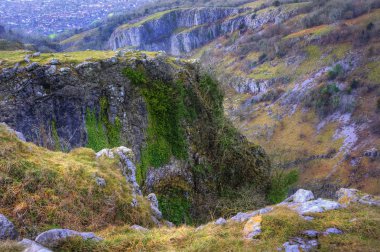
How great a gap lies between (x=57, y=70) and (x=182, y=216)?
13329 millimetres

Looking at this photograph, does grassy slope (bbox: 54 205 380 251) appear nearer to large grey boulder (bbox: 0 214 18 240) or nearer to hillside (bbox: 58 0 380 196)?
large grey boulder (bbox: 0 214 18 240)

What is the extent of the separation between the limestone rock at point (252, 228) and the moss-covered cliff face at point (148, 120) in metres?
13.8

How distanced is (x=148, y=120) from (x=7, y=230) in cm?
1642

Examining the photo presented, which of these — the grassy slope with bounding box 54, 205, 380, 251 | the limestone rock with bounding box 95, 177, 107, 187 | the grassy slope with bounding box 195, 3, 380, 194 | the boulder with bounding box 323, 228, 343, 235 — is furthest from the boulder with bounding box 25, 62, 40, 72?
the grassy slope with bounding box 195, 3, 380, 194

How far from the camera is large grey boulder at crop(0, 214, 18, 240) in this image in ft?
30.8

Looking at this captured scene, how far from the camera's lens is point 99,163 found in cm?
1551

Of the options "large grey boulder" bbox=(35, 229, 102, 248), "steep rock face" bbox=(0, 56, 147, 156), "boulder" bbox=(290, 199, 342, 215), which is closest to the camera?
"large grey boulder" bbox=(35, 229, 102, 248)

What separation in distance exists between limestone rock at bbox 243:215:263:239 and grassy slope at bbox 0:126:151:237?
16.3 feet

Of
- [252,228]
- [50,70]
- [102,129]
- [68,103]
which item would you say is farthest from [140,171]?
[252,228]

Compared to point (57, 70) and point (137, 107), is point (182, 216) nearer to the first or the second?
point (137, 107)

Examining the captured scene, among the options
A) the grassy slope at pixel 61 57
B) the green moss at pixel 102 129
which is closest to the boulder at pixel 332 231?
the green moss at pixel 102 129

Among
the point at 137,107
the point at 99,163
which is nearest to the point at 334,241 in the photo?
the point at 99,163

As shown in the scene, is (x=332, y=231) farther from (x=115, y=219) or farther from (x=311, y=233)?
(x=115, y=219)

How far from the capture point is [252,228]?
32.4 feet
